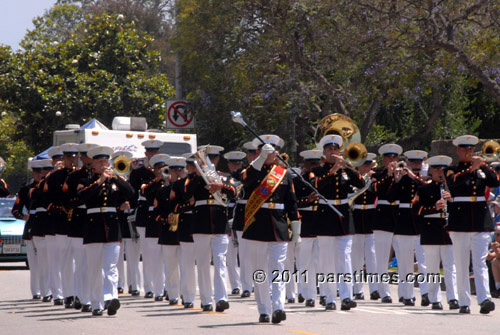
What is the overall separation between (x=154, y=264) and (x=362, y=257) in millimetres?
3104

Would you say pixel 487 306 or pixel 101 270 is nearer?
pixel 487 306

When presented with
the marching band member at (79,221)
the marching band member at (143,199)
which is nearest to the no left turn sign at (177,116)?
the marching band member at (143,199)

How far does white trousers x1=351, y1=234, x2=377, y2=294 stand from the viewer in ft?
49.9

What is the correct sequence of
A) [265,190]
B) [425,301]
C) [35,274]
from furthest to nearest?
[35,274]
[425,301]
[265,190]

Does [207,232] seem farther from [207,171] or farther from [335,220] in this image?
[335,220]

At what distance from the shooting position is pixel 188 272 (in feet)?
44.9

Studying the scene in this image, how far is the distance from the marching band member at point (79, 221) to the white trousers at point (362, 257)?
408cm

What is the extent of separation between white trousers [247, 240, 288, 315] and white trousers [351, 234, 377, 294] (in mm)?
3346

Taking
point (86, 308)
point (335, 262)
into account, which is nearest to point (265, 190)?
point (335, 262)

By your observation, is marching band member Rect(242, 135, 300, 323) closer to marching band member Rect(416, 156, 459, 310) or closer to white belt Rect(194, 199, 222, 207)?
white belt Rect(194, 199, 222, 207)

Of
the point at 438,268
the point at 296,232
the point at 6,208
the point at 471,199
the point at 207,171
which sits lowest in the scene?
the point at 438,268

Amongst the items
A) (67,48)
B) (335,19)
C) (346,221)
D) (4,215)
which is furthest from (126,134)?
(67,48)

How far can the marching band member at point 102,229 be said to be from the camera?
12688 mm

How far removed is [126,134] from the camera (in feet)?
72.4
